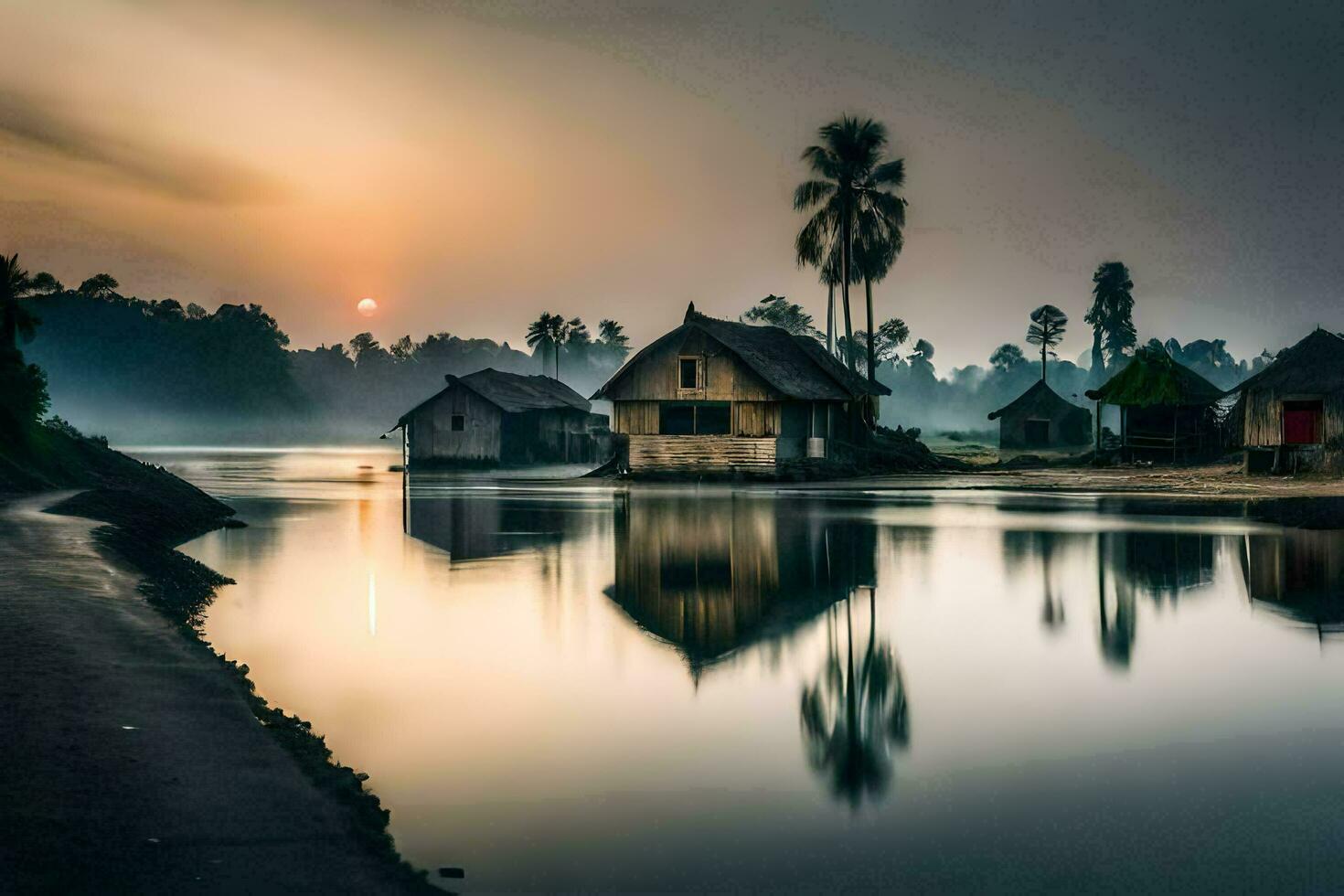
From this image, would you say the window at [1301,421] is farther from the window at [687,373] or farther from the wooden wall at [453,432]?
the wooden wall at [453,432]

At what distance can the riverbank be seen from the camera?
19.4ft

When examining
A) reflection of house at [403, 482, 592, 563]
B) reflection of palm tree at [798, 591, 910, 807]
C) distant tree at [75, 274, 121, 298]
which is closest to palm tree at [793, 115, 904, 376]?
reflection of house at [403, 482, 592, 563]

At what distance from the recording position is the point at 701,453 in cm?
5247

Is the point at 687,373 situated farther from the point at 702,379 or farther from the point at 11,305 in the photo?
the point at 11,305

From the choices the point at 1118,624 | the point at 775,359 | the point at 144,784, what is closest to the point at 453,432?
the point at 775,359

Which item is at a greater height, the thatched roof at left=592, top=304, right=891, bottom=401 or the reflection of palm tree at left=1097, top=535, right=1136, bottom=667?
the thatched roof at left=592, top=304, right=891, bottom=401

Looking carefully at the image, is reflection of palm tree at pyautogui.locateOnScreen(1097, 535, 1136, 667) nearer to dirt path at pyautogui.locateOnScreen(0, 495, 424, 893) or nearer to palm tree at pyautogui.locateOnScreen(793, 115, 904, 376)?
dirt path at pyautogui.locateOnScreen(0, 495, 424, 893)

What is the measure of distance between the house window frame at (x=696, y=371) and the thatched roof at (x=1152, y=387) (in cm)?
1778

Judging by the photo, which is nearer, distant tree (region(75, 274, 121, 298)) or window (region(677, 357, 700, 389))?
window (region(677, 357, 700, 389))

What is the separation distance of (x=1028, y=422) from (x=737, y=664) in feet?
232

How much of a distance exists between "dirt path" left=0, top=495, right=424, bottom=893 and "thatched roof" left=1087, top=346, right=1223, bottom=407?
49748mm

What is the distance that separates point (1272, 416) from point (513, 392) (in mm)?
40382

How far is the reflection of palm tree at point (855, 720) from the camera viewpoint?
8.20m

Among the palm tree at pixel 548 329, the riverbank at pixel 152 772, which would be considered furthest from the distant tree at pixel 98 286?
the riverbank at pixel 152 772
